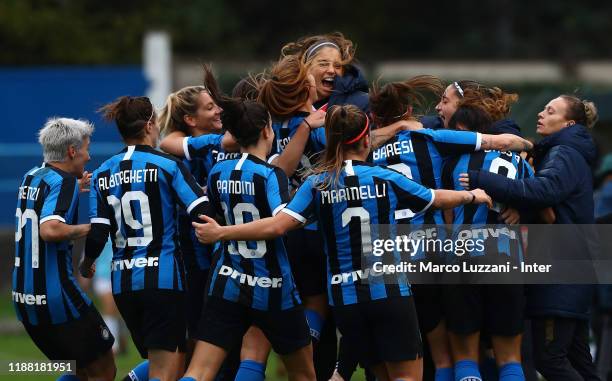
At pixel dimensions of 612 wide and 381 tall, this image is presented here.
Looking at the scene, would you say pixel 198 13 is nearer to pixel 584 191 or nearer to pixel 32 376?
pixel 32 376

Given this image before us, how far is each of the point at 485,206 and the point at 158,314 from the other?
7.10 ft

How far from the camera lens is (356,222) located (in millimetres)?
7094

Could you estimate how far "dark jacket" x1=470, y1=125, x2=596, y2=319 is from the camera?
25.1 feet

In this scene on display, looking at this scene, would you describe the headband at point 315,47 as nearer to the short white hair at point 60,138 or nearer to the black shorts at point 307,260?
the black shorts at point 307,260

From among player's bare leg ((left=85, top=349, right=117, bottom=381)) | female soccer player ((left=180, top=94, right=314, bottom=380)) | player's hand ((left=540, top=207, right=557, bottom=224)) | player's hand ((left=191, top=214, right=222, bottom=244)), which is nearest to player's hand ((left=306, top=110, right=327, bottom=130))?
female soccer player ((left=180, top=94, right=314, bottom=380))

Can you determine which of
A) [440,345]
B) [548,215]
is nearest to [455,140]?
[548,215]

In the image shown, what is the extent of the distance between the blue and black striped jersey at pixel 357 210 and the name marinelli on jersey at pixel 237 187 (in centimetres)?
27

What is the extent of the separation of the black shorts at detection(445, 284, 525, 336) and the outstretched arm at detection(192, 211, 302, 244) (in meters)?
1.32

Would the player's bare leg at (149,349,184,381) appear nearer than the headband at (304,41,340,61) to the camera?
Yes

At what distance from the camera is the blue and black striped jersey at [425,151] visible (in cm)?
775

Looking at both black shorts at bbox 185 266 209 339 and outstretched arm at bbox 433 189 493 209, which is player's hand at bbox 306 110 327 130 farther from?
black shorts at bbox 185 266 209 339

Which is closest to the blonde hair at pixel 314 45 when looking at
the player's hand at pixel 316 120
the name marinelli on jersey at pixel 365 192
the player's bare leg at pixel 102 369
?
the player's hand at pixel 316 120

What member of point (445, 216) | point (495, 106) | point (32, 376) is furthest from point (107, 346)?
point (32, 376)

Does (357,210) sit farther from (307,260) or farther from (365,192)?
(307,260)
